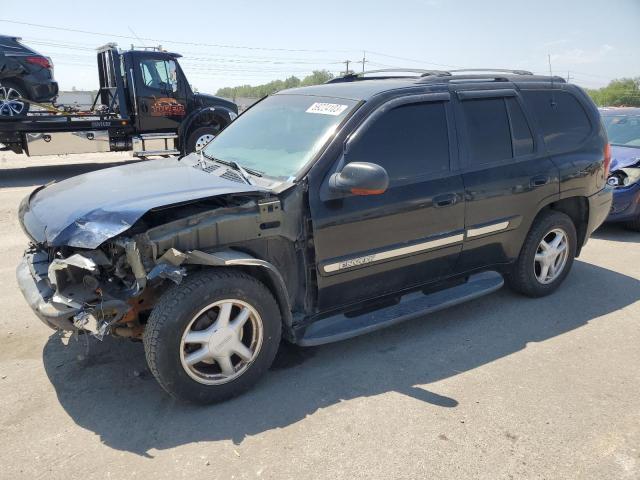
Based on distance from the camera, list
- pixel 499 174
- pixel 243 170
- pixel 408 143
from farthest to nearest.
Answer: pixel 499 174
pixel 408 143
pixel 243 170

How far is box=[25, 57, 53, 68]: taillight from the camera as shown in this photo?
418 inches

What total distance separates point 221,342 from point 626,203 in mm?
5829

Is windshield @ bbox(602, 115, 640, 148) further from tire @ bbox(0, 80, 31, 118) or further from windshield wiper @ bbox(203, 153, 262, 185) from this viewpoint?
tire @ bbox(0, 80, 31, 118)

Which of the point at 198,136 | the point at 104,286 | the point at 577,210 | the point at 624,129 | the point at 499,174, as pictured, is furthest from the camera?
the point at 198,136

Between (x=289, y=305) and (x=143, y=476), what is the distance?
1.21m

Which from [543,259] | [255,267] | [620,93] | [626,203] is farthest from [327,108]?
[620,93]

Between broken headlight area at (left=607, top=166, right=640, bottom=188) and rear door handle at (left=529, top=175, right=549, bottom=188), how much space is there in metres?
2.99

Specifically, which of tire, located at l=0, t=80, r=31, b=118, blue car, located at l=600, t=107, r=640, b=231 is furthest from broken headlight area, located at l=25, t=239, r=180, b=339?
tire, located at l=0, t=80, r=31, b=118

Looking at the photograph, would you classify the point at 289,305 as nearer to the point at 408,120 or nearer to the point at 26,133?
the point at 408,120

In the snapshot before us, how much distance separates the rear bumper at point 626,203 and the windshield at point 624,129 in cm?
103

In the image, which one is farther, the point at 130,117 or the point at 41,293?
the point at 130,117

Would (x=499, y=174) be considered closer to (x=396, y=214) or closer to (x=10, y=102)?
(x=396, y=214)

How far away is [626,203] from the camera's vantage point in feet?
21.2

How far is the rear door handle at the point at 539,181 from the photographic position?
13.4 feet
